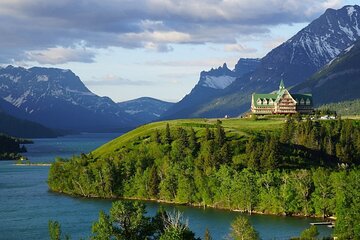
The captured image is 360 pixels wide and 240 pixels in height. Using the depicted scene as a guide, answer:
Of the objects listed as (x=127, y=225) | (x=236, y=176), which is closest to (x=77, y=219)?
(x=236, y=176)

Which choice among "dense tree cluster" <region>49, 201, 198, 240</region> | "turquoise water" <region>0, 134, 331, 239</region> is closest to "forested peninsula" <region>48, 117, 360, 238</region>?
"turquoise water" <region>0, 134, 331, 239</region>

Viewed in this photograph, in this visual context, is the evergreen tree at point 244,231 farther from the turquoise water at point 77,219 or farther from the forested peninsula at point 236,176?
the forested peninsula at point 236,176

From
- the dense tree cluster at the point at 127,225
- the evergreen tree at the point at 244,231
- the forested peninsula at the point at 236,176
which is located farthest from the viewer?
the forested peninsula at the point at 236,176

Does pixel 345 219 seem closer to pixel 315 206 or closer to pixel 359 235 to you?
pixel 359 235

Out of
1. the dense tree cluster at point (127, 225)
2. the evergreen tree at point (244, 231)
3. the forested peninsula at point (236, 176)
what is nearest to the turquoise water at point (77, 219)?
the forested peninsula at point (236, 176)

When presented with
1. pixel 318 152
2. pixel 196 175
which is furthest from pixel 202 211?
pixel 318 152

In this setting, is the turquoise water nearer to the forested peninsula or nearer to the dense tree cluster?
the forested peninsula

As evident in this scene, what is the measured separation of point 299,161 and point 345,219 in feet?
247

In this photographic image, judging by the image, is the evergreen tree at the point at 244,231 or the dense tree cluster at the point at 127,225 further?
the evergreen tree at the point at 244,231

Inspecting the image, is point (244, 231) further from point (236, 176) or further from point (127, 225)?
point (236, 176)

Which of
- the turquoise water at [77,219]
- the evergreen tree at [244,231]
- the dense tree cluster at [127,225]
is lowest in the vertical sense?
the turquoise water at [77,219]

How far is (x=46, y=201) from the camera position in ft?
600

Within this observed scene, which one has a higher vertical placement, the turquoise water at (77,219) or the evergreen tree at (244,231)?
the evergreen tree at (244,231)

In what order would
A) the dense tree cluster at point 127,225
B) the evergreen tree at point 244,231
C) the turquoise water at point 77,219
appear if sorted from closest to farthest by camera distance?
1. the dense tree cluster at point 127,225
2. the evergreen tree at point 244,231
3. the turquoise water at point 77,219
